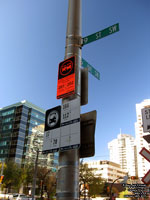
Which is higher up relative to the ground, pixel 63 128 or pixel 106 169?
pixel 106 169

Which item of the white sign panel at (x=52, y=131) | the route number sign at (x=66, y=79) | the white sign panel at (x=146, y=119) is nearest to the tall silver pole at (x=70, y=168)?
the route number sign at (x=66, y=79)

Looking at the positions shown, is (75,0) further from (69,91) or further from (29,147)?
(29,147)

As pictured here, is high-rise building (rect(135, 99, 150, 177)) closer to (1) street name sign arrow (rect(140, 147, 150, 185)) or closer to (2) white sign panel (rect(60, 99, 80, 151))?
(1) street name sign arrow (rect(140, 147, 150, 185))

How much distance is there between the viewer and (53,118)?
16.2 ft

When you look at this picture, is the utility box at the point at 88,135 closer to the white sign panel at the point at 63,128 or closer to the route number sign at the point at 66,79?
the white sign panel at the point at 63,128

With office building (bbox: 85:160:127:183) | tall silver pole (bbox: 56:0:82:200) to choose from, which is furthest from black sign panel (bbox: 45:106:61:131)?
office building (bbox: 85:160:127:183)

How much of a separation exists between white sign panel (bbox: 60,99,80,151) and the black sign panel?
142 millimetres

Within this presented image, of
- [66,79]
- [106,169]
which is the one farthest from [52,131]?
[106,169]

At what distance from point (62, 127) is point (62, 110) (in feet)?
1.34

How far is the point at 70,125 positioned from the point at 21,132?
321 feet

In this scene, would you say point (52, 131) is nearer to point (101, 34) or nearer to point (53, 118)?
point (53, 118)

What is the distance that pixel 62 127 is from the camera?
14.9 ft

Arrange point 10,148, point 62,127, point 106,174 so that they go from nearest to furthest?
point 62,127
point 10,148
point 106,174

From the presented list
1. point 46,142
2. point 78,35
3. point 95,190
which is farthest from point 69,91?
point 95,190
